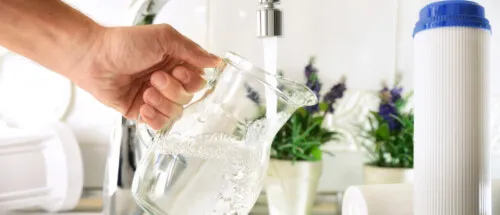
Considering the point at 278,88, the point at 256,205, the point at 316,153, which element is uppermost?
the point at 278,88

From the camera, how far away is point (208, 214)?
0.44 metres

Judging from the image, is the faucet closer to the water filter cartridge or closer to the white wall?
the water filter cartridge

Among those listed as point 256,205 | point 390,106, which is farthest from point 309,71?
point 256,205

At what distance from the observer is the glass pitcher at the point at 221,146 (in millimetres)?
450

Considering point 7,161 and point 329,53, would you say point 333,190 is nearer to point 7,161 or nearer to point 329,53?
point 329,53

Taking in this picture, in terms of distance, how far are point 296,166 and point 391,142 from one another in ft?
0.59

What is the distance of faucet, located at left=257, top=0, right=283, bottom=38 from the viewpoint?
0.56m

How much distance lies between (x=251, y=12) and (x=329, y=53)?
0.17 m

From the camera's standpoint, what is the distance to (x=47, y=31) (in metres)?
0.57

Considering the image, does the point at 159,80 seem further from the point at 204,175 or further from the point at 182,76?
the point at 204,175

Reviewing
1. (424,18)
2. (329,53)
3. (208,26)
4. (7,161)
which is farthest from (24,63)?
(424,18)

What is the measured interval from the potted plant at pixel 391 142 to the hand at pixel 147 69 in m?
0.37

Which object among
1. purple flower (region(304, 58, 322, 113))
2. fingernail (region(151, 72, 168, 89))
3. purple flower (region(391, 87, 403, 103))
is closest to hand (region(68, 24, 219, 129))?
fingernail (region(151, 72, 168, 89))

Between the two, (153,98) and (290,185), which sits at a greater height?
(153,98)
